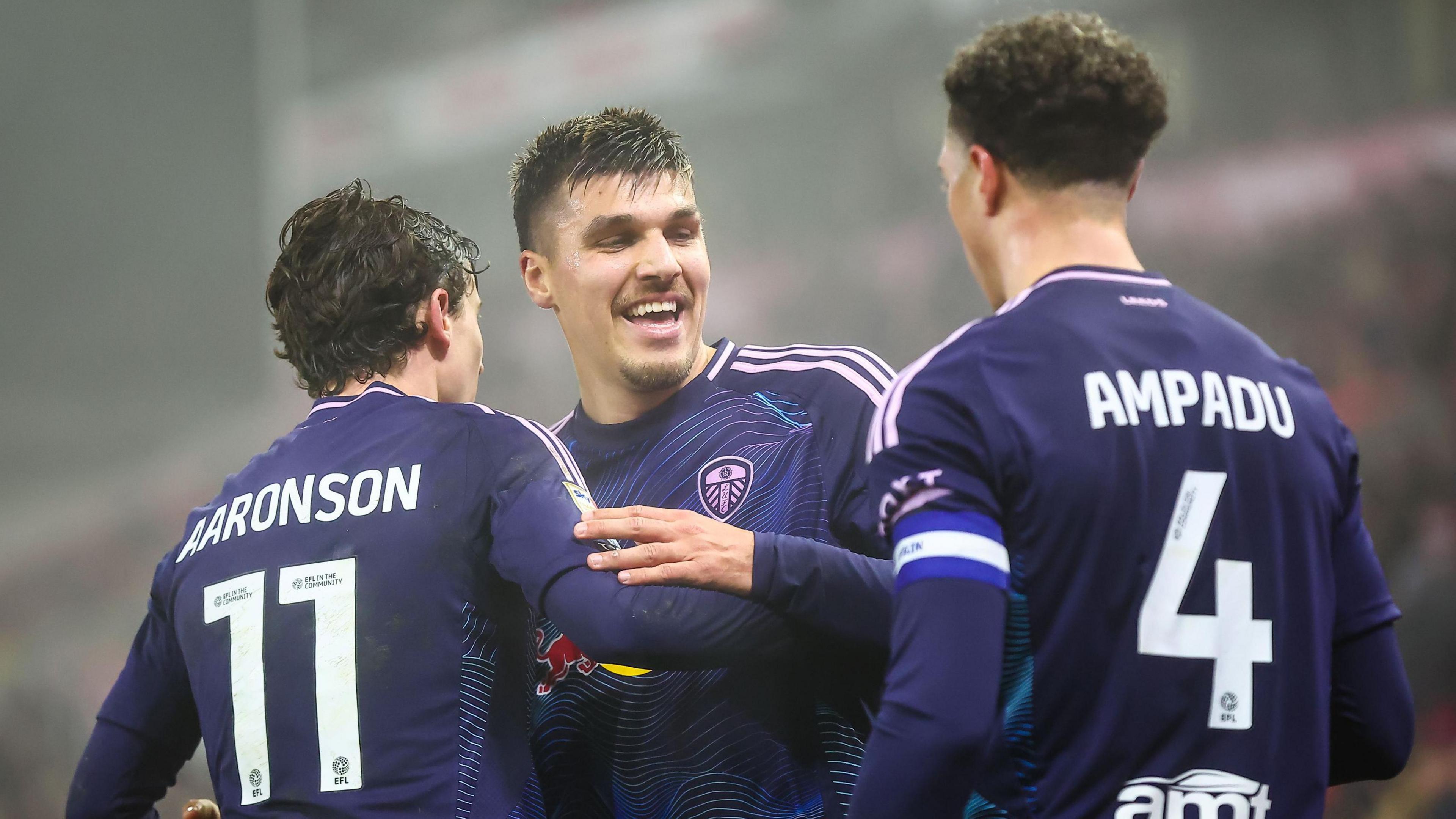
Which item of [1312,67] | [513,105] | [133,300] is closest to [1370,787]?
[1312,67]

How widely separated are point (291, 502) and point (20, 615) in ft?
24.5

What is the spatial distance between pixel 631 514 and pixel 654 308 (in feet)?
2.75

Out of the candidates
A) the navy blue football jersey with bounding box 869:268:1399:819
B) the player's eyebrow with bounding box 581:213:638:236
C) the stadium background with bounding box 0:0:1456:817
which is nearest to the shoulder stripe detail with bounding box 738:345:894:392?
the player's eyebrow with bounding box 581:213:638:236

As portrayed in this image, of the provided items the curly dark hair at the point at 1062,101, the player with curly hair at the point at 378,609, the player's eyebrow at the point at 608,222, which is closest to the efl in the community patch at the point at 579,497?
the player with curly hair at the point at 378,609

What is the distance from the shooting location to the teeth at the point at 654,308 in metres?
2.84

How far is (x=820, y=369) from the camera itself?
2717 mm

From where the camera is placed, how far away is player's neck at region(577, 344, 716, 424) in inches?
111

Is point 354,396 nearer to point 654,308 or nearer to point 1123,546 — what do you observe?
point 654,308

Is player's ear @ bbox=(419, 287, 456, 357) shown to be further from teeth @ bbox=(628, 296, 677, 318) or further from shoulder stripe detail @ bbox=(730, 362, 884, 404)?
shoulder stripe detail @ bbox=(730, 362, 884, 404)

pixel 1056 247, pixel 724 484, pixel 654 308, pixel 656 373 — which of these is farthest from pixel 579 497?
pixel 1056 247

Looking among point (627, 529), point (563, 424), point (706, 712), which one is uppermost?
point (563, 424)

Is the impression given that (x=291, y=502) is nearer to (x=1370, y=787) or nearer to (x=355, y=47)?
(x=1370, y=787)

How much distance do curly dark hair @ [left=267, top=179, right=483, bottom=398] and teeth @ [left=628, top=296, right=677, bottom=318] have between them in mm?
451

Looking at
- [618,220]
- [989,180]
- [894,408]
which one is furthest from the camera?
[618,220]
